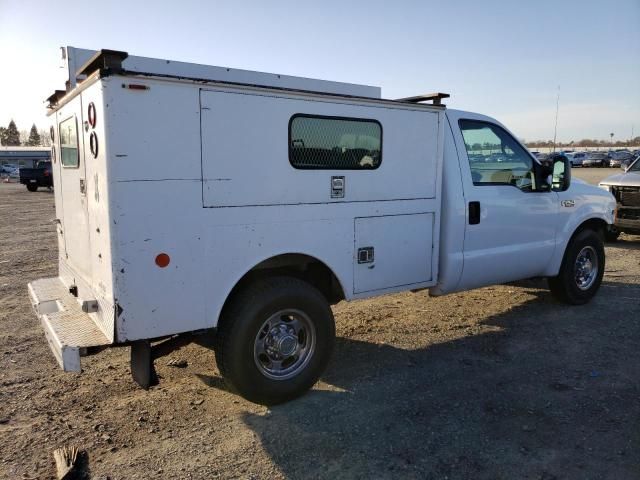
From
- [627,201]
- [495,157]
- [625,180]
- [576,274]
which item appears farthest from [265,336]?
[625,180]

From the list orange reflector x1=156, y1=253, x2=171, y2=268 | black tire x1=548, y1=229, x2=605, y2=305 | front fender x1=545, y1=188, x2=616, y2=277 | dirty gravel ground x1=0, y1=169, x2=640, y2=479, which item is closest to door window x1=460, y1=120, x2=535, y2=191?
front fender x1=545, y1=188, x2=616, y2=277

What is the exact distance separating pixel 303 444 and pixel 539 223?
12.4 ft

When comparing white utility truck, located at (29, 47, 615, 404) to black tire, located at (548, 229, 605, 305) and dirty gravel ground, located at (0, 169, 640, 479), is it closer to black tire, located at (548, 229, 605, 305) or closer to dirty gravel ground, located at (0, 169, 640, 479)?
dirty gravel ground, located at (0, 169, 640, 479)

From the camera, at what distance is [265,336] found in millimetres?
3812

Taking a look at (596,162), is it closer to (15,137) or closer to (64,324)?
(64,324)

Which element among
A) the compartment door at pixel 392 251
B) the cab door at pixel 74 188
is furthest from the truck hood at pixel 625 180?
the cab door at pixel 74 188

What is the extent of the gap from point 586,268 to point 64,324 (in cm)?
587

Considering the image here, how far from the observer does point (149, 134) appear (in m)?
3.18

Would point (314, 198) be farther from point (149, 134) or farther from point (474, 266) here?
point (474, 266)

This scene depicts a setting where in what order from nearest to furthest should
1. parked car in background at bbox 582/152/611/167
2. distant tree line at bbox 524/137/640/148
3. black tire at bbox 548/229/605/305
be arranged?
black tire at bbox 548/229/605/305, parked car in background at bbox 582/152/611/167, distant tree line at bbox 524/137/640/148

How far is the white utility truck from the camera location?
3215 mm

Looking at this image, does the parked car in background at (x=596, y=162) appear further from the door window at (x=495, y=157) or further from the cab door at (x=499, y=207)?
the door window at (x=495, y=157)

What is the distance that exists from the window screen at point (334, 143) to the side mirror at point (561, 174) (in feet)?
8.01

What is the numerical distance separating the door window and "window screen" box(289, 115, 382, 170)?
128cm
